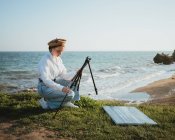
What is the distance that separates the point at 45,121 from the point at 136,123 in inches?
95.6

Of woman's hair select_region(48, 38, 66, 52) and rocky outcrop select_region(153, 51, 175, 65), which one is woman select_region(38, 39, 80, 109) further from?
rocky outcrop select_region(153, 51, 175, 65)

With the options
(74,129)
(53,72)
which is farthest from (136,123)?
(53,72)

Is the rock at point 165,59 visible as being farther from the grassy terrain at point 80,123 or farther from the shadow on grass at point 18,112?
the shadow on grass at point 18,112

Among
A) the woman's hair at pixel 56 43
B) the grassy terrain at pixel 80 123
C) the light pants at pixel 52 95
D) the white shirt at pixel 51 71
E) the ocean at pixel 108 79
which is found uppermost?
the woman's hair at pixel 56 43

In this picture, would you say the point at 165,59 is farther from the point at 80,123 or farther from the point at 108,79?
the point at 80,123

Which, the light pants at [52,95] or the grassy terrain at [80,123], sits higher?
the light pants at [52,95]

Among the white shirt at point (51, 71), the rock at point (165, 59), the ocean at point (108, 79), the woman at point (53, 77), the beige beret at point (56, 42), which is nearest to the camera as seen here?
the white shirt at point (51, 71)

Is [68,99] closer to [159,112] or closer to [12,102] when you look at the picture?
[12,102]

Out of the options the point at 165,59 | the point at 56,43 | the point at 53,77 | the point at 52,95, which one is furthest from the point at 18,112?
the point at 165,59

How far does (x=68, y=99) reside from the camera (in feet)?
26.9

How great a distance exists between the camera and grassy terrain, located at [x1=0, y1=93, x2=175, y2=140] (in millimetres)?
6508

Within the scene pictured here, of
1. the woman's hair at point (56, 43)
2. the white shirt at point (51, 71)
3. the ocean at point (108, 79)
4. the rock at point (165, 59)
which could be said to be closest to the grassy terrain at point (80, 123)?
the white shirt at point (51, 71)

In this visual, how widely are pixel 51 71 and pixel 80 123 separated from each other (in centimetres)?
186

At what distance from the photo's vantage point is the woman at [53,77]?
300 inches
